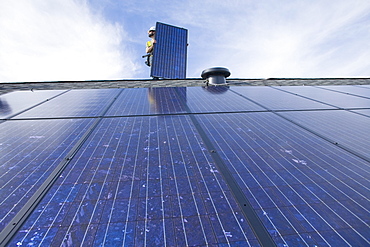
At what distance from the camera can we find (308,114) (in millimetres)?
4594

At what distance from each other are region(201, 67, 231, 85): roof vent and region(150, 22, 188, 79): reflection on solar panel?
6680 millimetres

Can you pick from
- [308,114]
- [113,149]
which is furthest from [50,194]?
[308,114]

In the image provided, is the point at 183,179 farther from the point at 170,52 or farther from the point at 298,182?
the point at 170,52

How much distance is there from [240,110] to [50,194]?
394 cm

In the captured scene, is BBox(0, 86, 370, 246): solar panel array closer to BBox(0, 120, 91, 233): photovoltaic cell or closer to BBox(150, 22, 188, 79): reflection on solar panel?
BBox(0, 120, 91, 233): photovoltaic cell

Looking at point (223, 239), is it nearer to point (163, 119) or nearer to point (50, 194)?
point (50, 194)

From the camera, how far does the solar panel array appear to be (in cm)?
167

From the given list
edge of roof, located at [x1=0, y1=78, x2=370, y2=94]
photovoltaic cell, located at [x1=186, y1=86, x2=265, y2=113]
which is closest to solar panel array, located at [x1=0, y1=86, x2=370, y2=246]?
photovoltaic cell, located at [x1=186, y1=86, x2=265, y2=113]

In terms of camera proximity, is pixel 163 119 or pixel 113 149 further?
pixel 163 119

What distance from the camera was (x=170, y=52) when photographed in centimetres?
1667

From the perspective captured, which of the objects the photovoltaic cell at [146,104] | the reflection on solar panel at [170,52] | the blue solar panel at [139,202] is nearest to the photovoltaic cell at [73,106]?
the photovoltaic cell at [146,104]

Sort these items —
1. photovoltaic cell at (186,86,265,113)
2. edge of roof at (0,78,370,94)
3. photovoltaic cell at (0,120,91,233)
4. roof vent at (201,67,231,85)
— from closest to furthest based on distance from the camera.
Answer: photovoltaic cell at (0,120,91,233) → photovoltaic cell at (186,86,265,113) → roof vent at (201,67,231,85) → edge of roof at (0,78,370,94)

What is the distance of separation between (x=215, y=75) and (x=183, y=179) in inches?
258

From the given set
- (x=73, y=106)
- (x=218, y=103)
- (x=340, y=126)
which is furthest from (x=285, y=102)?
(x=73, y=106)
